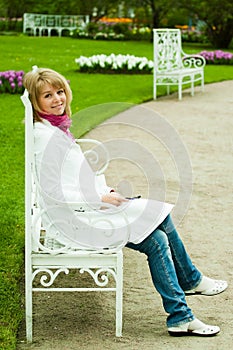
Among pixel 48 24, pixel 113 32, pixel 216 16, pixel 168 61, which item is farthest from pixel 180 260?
pixel 48 24

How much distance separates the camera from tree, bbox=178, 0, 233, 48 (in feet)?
98.1

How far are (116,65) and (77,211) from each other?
13985 mm

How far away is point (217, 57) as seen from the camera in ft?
73.6

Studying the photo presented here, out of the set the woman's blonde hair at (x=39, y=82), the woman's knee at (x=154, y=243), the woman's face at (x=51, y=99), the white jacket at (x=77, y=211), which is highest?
the woman's blonde hair at (x=39, y=82)

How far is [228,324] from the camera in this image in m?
4.42

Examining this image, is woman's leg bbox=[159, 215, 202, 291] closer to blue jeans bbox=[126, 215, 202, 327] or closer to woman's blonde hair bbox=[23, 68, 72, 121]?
blue jeans bbox=[126, 215, 202, 327]

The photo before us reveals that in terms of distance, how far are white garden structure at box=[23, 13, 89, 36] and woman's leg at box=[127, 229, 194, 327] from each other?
34707 mm

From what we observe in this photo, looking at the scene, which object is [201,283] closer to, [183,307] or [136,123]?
[183,307]

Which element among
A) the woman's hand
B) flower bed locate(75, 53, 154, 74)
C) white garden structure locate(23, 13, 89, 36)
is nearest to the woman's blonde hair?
the woman's hand

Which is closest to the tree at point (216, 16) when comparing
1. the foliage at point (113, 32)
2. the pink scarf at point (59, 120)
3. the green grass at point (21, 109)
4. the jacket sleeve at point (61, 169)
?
the green grass at point (21, 109)

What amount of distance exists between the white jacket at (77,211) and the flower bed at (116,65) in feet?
45.0

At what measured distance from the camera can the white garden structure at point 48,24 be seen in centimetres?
3888

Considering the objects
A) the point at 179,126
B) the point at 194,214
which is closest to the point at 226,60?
the point at 179,126

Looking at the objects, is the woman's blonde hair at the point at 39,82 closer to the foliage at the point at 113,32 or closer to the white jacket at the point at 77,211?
the white jacket at the point at 77,211
